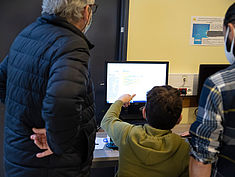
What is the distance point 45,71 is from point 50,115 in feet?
0.58

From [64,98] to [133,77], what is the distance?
115cm

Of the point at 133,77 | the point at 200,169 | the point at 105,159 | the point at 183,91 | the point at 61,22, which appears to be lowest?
the point at 105,159

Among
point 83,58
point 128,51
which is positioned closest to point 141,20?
point 128,51

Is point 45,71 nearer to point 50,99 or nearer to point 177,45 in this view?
point 50,99

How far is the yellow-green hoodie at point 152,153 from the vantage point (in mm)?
1171

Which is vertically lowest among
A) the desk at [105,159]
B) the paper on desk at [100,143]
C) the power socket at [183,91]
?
the desk at [105,159]

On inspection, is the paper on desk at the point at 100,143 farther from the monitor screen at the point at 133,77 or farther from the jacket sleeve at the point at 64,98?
the jacket sleeve at the point at 64,98

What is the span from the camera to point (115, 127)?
1340mm

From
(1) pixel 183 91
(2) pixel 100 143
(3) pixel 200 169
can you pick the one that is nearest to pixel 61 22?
(3) pixel 200 169

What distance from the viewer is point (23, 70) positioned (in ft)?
3.52

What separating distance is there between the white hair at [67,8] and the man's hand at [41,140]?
1.57 ft

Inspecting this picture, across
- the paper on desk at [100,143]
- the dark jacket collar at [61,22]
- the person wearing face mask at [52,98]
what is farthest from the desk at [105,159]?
the dark jacket collar at [61,22]

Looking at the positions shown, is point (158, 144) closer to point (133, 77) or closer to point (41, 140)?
point (41, 140)

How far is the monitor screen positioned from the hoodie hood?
2.77 ft
